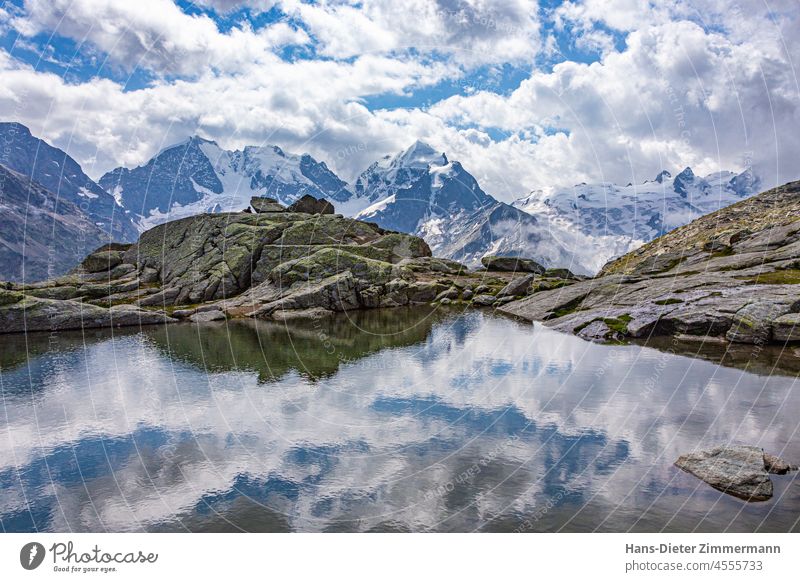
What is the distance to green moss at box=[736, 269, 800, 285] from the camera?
2371 inches

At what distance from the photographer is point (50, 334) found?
74.5 meters

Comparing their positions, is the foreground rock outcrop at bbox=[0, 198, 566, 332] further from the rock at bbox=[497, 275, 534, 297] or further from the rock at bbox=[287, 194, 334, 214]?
the rock at bbox=[287, 194, 334, 214]

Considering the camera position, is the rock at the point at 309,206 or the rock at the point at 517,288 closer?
the rock at the point at 517,288

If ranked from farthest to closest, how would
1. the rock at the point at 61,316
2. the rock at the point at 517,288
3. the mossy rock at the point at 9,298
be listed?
1. the rock at the point at 517,288
2. the mossy rock at the point at 9,298
3. the rock at the point at 61,316

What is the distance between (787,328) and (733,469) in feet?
115

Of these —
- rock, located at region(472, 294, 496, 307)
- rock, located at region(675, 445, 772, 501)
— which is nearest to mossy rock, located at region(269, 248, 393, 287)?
rock, located at region(472, 294, 496, 307)

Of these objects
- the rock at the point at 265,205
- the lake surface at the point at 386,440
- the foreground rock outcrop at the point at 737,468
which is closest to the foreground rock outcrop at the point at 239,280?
the rock at the point at 265,205

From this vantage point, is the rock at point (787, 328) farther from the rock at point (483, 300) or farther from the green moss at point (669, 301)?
the rock at point (483, 300)

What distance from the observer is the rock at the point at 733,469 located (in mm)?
20750

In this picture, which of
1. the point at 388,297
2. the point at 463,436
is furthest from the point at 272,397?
the point at 388,297

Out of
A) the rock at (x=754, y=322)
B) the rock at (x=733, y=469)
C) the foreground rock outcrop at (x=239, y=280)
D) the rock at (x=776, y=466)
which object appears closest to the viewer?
the rock at (x=733, y=469)

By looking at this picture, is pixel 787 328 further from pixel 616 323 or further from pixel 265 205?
pixel 265 205

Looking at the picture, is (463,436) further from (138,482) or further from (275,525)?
(138,482)
